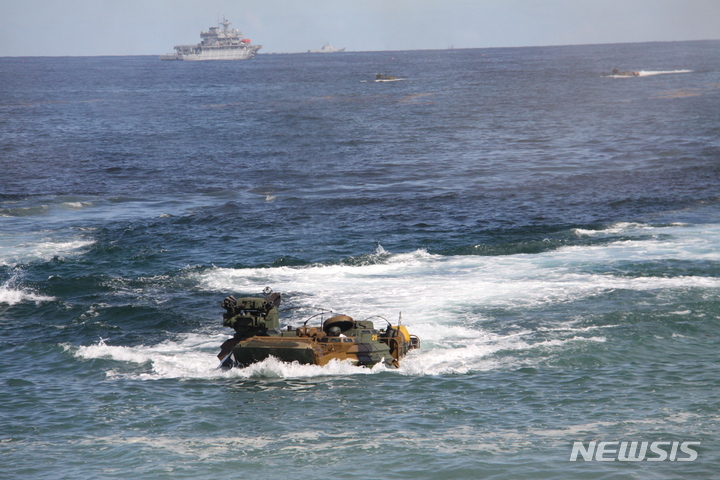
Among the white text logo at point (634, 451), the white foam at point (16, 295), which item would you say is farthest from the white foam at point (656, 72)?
the white text logo at point (634, 451)

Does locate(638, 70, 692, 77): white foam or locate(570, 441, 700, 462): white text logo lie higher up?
locate(638, 70, 692, 77): white foam

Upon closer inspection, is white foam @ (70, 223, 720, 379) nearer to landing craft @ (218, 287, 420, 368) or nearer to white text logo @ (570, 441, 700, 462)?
landing craft @ (218, 287, 420, 368)

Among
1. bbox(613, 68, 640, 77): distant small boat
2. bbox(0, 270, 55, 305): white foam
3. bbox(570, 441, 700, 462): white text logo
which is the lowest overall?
bbox(570, 441, 700, 462): white text logo

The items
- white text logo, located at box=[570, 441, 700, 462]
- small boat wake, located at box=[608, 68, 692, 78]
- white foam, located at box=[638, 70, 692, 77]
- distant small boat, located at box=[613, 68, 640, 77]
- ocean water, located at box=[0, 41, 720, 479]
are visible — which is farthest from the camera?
white foam, located at box=[638, 70, 692, 77]

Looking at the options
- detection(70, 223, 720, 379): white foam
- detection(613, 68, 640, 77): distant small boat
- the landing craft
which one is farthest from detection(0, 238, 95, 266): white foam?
detection(613, 68, 640, 77): distant small boat

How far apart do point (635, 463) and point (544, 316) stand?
42.3ft

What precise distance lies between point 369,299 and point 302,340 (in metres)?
9.82

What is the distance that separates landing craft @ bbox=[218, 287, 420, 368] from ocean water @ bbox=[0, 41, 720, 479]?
0.57m

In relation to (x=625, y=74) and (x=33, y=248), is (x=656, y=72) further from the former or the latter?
(x=33, y=248)

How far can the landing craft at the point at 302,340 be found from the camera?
26391 mm

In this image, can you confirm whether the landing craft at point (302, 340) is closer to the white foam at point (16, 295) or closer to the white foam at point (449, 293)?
the white foam at point (449, 293)

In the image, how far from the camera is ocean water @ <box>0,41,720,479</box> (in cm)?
2166

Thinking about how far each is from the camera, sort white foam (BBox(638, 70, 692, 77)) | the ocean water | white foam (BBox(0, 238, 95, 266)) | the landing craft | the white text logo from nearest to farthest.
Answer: the white text logo → the ocean water → the landing craft → white foam (BBox(0, 238, 95, 266)) → white foam (BBox(638, 70, 692, 77))

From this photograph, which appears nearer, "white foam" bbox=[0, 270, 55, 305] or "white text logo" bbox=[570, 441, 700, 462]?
"white text logo" bbox=[570, 441, 700, 462]
